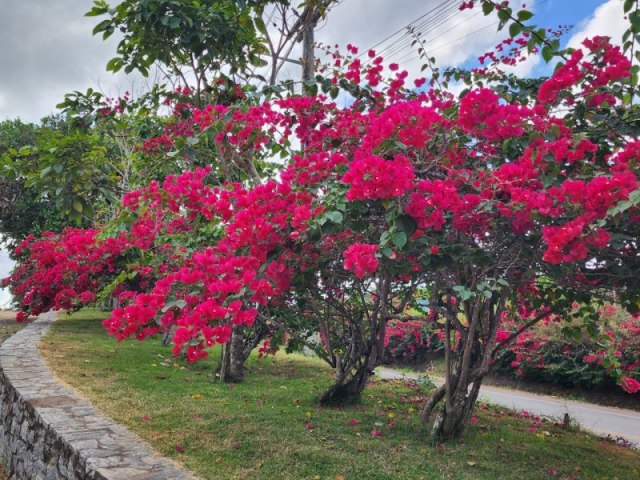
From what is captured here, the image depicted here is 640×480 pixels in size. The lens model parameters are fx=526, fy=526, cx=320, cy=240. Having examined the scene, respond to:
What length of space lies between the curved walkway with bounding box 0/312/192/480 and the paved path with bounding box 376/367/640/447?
19.0 ft

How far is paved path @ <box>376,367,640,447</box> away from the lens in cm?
773

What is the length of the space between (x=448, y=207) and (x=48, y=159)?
141 inches

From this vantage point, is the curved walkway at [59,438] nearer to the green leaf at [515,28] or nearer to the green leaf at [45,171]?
the green leaf at [45,171]

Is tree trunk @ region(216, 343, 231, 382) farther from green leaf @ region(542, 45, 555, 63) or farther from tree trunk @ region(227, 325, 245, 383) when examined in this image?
green leaf @ region(542, 45, 555, 63)

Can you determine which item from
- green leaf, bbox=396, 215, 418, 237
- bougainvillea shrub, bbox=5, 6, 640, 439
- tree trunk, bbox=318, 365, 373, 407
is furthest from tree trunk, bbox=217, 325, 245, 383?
green leaf, bbox=396, 215, 418, 237

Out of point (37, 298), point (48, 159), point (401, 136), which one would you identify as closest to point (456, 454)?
point (401, 136)

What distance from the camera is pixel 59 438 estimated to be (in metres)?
3.99

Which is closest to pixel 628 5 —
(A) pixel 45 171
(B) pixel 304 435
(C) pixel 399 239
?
(C) pixel 399 239

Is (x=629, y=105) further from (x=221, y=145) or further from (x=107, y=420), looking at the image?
(x=107, y=420)

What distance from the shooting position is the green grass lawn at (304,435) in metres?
3.86

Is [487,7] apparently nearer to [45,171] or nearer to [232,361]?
[45,171]

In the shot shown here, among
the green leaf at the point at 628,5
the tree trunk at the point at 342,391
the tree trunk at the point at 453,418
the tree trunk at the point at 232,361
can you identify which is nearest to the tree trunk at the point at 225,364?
the tree trunk at the point at 232,361

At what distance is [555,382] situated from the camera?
460 inches

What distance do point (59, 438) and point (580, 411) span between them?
8.70 metres
